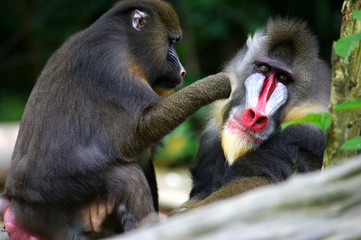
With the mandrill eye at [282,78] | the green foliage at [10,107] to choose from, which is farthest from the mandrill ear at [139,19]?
the green foliage at [10,107]

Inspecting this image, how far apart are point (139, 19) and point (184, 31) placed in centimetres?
583

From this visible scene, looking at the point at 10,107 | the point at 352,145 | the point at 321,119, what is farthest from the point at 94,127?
the point at 10,107

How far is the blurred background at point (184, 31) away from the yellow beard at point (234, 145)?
3.68 metres

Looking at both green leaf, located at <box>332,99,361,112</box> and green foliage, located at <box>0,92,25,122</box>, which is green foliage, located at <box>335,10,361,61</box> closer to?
green leaf, located at <box>332,99,361,112</box>

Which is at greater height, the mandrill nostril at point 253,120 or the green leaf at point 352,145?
the green leaf at point 352,145

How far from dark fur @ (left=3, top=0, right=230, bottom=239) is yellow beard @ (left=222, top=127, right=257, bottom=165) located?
11.3 inches

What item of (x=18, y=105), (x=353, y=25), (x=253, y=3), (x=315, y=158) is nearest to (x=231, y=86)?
(x=315, y=158)

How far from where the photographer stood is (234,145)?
3.91 m

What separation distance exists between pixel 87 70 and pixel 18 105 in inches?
256

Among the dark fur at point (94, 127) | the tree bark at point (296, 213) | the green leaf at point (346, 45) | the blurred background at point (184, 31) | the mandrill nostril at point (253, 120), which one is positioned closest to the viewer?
the tree bark at point (296, 213)

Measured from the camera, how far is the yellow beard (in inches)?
153

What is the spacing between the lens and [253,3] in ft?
30.2

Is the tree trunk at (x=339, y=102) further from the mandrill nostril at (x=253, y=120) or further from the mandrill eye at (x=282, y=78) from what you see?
the mandrill eye at (x=282, y=78)

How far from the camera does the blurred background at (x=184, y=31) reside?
8656 mm
